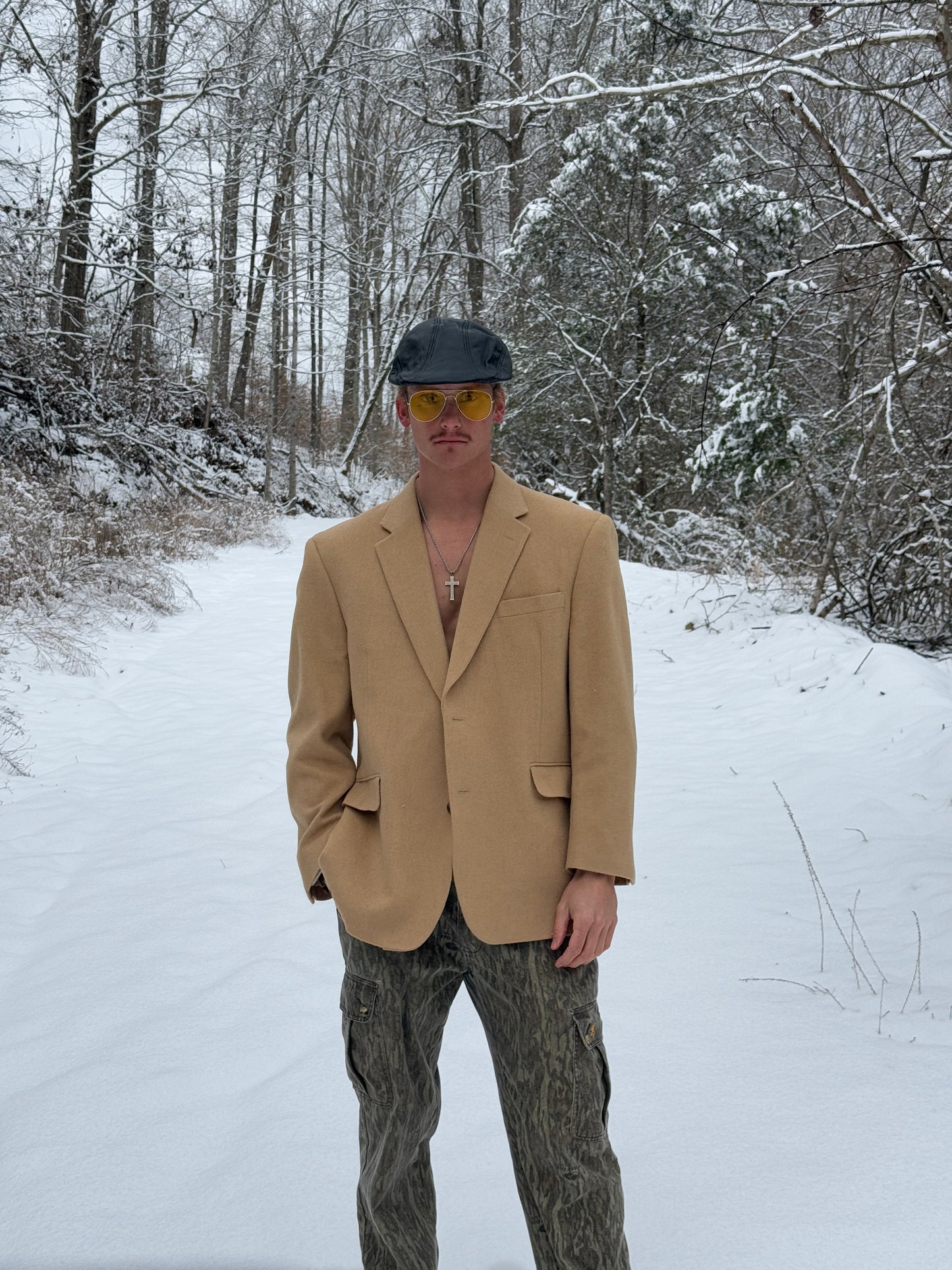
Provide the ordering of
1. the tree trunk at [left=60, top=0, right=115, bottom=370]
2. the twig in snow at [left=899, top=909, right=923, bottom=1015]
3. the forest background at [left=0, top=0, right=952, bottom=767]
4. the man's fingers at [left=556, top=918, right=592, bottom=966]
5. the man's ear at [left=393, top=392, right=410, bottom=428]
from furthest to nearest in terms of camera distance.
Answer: the tree trunk at [left=60, top=0, right=115, bottom=370] → the forest background at [left=0, top=0, right=952, bottom=767] → the twig in snow at [left=899, top=909, right=923, bottom=1015] → the man's ear at [left=393, top=392, right=410, bottom=428] → the man's fingers at [left=556, top=918, right=592, bottom=966]

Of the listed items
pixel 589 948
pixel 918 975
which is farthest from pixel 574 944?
pixel 918 975

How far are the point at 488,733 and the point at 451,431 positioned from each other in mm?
459

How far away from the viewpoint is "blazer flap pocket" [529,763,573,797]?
144 centimetres

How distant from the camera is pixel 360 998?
1481mm

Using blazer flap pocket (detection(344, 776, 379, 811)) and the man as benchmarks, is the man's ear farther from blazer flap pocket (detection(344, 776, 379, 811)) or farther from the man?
blazer flap pocket (detection(344, 776, 379, 811))

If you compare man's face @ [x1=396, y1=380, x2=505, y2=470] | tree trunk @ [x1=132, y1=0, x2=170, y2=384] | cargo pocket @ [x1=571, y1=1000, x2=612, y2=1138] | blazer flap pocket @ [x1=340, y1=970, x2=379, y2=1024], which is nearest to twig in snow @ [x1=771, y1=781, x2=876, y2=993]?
cargo pocket @ [x1=571, y1=1000, x2=612, y2=1138]

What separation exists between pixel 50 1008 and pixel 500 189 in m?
18.0

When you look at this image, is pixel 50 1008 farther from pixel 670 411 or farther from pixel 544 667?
pixel 670 411

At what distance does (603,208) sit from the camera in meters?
14.8

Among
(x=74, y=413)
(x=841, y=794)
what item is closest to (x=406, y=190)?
(x=74, y=413)

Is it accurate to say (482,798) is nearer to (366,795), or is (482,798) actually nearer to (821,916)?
(366,795)

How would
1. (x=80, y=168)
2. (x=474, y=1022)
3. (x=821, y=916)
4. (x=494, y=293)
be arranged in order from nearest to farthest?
(x=474, y=1022) < (x=821, y=916) < (x=80, y=168) < (x=494, y=293)

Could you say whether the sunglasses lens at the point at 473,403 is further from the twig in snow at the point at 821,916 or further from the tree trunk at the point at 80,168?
the tree trunk at the point at 80,168

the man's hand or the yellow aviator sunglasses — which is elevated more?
the yellow aviator sunglasses
